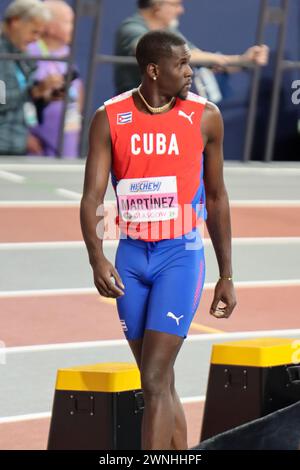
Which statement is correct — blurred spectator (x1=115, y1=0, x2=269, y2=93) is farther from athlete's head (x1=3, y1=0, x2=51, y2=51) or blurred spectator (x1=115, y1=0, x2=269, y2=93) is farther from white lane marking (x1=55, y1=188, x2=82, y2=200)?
white lane marking (x1=55, y1=188, x2=82, y2=200)

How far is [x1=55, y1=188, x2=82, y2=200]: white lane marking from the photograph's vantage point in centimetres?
1623

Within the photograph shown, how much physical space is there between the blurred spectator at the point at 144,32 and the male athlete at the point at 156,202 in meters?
11.9

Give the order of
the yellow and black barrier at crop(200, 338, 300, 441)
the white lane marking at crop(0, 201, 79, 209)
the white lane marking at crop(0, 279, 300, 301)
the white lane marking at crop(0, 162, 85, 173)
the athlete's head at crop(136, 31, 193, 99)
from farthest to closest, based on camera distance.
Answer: the white lane marking at crop(0, 162, 85, 173), the white lane marking at crop(0, 201, 79, 209), the white lane marking at crop(0, 279, 300, 301), the yellow and black barrier at crop(200, 338, 300, 441), the athlete's head at crop(136, 31, 193, 99)

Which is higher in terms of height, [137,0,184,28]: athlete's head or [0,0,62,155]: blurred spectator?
[137,0,184,28]: athlete's head

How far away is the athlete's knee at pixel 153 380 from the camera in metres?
6.18

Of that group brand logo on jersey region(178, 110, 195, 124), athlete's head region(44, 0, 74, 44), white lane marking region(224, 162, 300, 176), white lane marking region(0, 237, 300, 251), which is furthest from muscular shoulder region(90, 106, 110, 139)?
white lane marking region(224, 162, 300, 176)

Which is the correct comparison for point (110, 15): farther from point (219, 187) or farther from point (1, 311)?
point (219, 187)

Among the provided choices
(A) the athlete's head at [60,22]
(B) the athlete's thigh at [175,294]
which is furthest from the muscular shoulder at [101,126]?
(A) the athlete's head at [60,22]

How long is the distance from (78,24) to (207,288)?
23.8 ft

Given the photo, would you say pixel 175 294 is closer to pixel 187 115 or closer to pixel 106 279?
pixel 106 279
